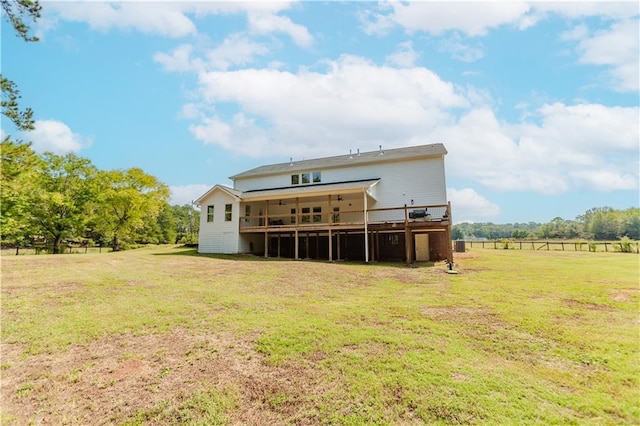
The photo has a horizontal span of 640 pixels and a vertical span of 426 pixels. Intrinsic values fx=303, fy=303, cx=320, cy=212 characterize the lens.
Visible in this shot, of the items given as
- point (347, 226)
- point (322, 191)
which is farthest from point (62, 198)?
point (347, 226)

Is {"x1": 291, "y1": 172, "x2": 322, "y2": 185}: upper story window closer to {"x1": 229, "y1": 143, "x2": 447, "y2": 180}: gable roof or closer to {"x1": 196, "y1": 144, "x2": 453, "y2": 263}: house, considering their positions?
{"x1": 196, "y1": 144, "x2": 453, "y2": 263}: house

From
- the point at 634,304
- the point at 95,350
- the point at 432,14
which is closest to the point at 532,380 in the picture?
the point at 634,304

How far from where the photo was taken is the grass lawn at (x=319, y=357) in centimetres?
350

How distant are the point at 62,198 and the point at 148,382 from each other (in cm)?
3385

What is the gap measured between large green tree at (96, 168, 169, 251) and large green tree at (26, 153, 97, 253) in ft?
3.85

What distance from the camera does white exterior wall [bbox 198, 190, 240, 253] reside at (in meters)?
21.5

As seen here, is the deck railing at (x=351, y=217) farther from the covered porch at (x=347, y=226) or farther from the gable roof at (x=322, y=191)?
the gable roof at (x=322, y=191)

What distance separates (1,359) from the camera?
489 centimetres

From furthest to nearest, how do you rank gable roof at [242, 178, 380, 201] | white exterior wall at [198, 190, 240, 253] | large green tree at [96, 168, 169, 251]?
large green tree at [96, 168, 169, 251] → white exterior wall at [198, 190, 240, 253] → gable roof at [242, 178, 380, 201]

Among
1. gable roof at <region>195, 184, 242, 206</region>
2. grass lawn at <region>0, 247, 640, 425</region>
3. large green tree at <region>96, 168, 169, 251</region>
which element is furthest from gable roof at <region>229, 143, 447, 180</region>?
grass lawn at <region>0, 247, 640, 425</region>

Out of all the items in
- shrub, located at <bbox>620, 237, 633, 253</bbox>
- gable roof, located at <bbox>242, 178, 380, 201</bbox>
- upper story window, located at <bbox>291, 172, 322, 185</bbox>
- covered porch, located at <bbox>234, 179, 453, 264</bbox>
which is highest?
upper story window, located at <bbox>291, 172, 322, 185</bbox>

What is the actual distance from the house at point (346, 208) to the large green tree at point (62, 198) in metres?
17.6

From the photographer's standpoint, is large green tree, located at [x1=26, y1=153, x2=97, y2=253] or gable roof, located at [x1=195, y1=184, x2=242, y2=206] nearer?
gable roof, located at [x1=195, y1=184, x2=242, y2=206]

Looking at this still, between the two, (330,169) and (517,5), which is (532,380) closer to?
(517,5)
